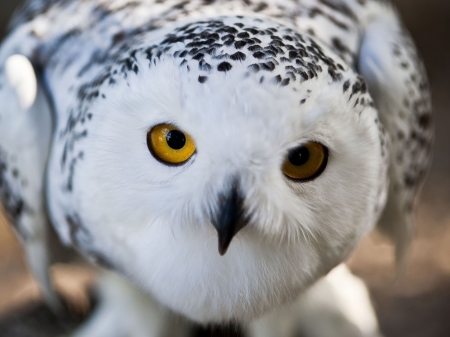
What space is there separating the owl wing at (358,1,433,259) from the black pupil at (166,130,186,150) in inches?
27.0

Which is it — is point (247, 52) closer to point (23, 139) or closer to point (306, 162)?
point (306, 162)

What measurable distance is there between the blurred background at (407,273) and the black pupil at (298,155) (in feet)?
3.95

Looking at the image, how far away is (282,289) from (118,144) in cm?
48

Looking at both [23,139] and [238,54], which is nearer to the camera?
[238,54]

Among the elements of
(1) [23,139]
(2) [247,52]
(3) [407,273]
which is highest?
(2) [247,52]

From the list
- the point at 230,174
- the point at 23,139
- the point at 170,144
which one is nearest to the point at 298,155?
the point at 230,174

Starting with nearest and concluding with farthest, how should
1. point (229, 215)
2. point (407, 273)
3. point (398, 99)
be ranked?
point (229, 215)
point (398, 99)
point (407, 273)

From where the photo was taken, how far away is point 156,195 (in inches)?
48.7

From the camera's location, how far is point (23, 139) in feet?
5.43

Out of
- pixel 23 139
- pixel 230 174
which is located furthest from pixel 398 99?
pixel 23 139

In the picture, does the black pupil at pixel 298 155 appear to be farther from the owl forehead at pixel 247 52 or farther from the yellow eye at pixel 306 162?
the owl forehead at pixel 247 52

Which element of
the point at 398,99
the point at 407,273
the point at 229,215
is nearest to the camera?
the point at 229,215

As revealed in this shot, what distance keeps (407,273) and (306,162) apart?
5.80 feet

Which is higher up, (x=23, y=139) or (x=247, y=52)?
(x=247, y=52)
